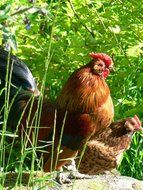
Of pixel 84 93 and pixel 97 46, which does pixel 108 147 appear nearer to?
pixel 84 93

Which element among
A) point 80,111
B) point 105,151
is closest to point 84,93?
point 80,111

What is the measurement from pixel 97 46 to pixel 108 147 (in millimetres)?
806

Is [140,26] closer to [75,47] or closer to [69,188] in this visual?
[75,47]

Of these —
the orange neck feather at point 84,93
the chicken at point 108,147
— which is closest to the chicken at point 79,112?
the orange neck feather at point 84,93

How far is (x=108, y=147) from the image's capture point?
15.9 feet

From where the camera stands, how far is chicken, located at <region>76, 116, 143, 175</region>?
472cm

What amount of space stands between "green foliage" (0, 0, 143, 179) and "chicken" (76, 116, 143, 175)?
0.12 m

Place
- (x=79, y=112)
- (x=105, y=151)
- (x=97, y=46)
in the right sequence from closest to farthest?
(x=79, y=112) → (x=105, y=151) → (x=97, y=46)

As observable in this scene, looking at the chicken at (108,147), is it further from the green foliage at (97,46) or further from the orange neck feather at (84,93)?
the orange neck feather at (84,93)

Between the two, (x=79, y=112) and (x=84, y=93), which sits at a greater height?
(x=84, y=93)

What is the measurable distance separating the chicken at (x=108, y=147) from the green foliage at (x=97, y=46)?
0.12 metres

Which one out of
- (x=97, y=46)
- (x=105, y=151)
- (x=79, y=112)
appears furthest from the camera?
(x=97, y=46)

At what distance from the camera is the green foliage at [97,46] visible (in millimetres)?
4832

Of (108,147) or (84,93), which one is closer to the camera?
(84,93)
